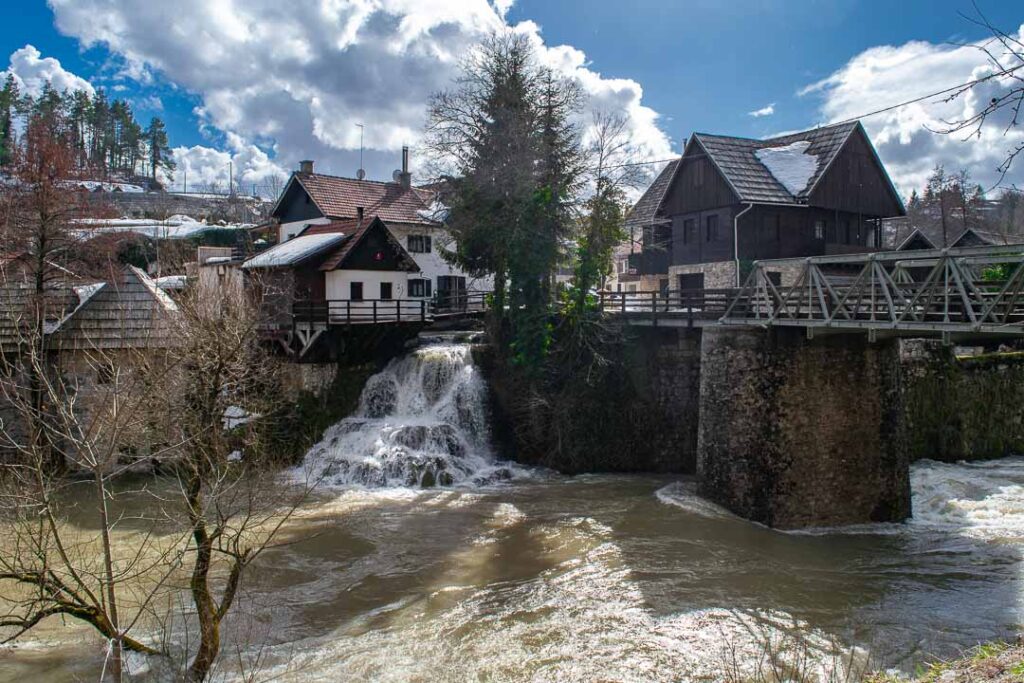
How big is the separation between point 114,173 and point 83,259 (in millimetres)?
73305

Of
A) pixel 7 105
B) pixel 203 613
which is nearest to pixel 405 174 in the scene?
pixel 203 613

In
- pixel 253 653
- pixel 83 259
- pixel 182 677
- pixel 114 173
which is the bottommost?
pixel 253 653

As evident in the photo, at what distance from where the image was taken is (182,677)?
8102 millimetres

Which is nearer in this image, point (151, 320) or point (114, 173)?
point (151, 320)

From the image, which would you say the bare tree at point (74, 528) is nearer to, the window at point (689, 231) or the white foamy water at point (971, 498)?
the white foamy water at point (971, 498)

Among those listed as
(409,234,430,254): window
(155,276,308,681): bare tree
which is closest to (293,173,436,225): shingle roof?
(409,234,430,254): window

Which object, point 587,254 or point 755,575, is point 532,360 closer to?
point 587,254

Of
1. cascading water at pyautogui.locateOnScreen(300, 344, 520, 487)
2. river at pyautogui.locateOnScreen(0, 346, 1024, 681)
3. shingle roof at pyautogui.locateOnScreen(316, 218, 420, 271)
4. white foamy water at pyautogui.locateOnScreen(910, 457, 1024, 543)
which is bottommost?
river at pyautogui.locateOnScreen(0, 346, 1024, 681)

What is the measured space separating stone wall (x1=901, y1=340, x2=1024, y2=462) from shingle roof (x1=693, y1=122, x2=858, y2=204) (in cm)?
924

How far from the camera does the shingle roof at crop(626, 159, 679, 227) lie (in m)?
34.1

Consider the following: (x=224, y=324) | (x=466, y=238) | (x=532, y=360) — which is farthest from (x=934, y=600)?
(x=466, y=238)

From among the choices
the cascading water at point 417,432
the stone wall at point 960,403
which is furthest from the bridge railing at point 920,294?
the cascading water at point 417,432

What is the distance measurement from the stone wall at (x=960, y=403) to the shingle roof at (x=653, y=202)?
45.8 feet

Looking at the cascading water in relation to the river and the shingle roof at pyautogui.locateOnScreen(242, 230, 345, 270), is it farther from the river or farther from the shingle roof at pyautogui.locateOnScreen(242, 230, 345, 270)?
the shingle roof at pyautogui.locateOnScreen(242, 230, 345, 270)
